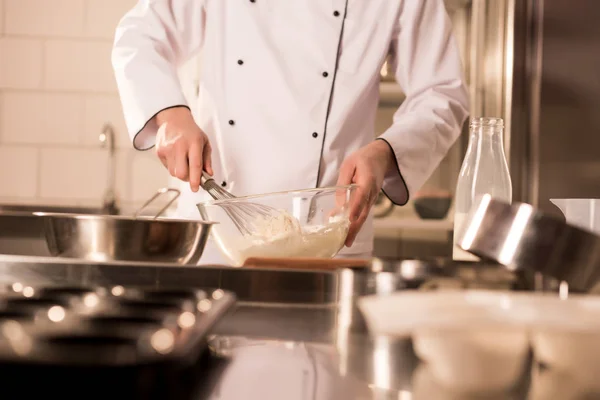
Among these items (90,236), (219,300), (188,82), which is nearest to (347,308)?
(219,300)

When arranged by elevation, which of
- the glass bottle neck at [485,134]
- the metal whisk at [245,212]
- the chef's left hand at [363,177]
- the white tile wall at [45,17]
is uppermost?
the white tile wall at [45,17]

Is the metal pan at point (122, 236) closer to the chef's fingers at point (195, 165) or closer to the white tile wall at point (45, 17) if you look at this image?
the chef's fingers at point (195, 165)

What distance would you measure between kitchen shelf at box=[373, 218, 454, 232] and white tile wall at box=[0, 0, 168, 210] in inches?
26.6

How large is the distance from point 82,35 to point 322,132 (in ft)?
4.02

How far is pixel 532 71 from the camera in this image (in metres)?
1.73

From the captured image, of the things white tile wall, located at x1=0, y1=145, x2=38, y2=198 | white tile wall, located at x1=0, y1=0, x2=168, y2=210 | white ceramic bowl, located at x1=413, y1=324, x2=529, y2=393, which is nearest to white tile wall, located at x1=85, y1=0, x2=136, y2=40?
white tile wall, located at x1=0, y1=0, x2=168, y2=210

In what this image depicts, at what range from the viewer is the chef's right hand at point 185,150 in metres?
0.94

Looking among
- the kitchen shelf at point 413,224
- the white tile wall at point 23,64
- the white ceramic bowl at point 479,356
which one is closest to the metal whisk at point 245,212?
the white ceramic bowl at point 479,356

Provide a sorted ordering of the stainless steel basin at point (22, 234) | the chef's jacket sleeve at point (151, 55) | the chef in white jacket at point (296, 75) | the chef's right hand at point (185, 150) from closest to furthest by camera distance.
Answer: the chef's right hand at point (185, 150), the chef's jacket sleeve at point (151, 55), the chef in white jacket at point (296, 75), the stainless steel basin at point (22, 234)

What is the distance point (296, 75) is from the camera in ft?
4.39

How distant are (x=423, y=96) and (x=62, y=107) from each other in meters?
1.34

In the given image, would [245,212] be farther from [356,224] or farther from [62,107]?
[62,107]

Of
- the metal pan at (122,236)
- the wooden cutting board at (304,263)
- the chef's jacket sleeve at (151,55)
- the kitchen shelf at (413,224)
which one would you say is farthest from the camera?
the kitchen shelf at (413,224)

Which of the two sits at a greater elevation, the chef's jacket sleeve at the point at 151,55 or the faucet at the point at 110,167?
the chef's jacket sleeve at the point at 151,55
